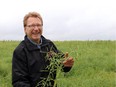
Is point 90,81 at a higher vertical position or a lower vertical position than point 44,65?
lower

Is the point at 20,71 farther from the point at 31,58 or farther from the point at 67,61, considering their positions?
the point at 67,61

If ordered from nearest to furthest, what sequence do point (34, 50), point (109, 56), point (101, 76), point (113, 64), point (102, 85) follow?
point (34, 50)
point (102, 85)
point (101, 76)
point (113, 64)
point (109, 56)

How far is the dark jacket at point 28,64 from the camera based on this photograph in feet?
14.1

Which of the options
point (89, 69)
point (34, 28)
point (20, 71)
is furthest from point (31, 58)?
point (89, 69)

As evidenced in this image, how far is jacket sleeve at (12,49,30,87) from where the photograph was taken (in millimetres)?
4250

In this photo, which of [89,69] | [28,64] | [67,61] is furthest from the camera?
[89,69]

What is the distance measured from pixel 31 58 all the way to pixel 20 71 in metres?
0.23

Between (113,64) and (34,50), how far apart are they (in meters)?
6.11

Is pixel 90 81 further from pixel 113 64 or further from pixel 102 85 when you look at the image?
pixel 113 64

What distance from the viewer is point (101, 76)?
898 cm

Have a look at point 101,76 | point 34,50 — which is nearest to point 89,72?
point 101,76

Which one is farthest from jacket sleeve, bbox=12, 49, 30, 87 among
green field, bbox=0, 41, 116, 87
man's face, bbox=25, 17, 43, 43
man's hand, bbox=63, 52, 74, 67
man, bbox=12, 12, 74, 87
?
green field, bbox=0, 41, 116, 87

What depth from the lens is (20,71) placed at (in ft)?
14.1

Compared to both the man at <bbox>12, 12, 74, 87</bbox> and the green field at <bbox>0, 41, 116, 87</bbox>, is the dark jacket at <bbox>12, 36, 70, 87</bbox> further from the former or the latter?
the green field at <bbox>0, 41, 116, 87</bbox>
